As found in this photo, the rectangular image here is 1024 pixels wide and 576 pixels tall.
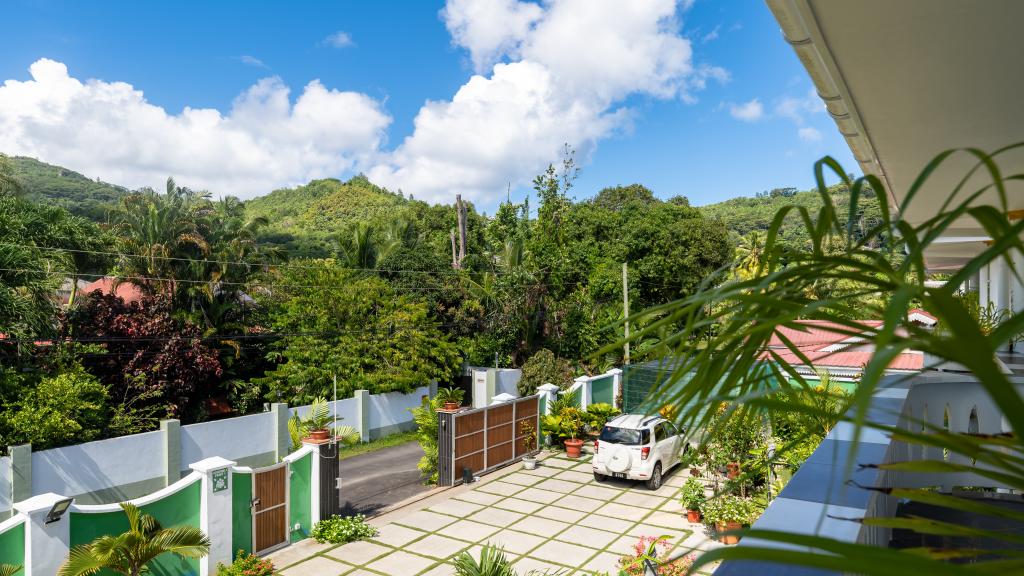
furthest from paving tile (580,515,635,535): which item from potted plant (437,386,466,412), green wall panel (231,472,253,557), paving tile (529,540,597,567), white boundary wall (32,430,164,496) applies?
white boundary wall (32,430,164,496)

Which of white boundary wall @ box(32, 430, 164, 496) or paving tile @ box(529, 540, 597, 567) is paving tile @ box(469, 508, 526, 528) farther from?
white boundary wall @ box(32, 430, 164, 496)

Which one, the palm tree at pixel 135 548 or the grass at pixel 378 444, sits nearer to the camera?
the palm tree at pixel 135 548

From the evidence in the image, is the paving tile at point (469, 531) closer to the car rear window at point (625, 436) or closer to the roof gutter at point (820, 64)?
the car rear window at point (625, 436)

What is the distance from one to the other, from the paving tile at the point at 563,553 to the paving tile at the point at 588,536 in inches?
6.6

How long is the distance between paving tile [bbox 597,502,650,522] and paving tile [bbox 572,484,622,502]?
42cm

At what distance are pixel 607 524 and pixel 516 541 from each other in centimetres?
168

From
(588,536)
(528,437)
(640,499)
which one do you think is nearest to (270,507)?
(588,536)

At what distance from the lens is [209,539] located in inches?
348

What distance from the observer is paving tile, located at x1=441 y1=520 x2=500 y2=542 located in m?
10.6

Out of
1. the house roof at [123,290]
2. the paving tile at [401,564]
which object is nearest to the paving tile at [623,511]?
the paving tile at [401,564]

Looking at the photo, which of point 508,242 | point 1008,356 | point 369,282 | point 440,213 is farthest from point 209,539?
point 440,213

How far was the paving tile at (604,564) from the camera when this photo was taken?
364 inches

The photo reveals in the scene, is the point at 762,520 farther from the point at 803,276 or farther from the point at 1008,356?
the point at 1008,356

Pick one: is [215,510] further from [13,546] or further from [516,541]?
[516,541]
